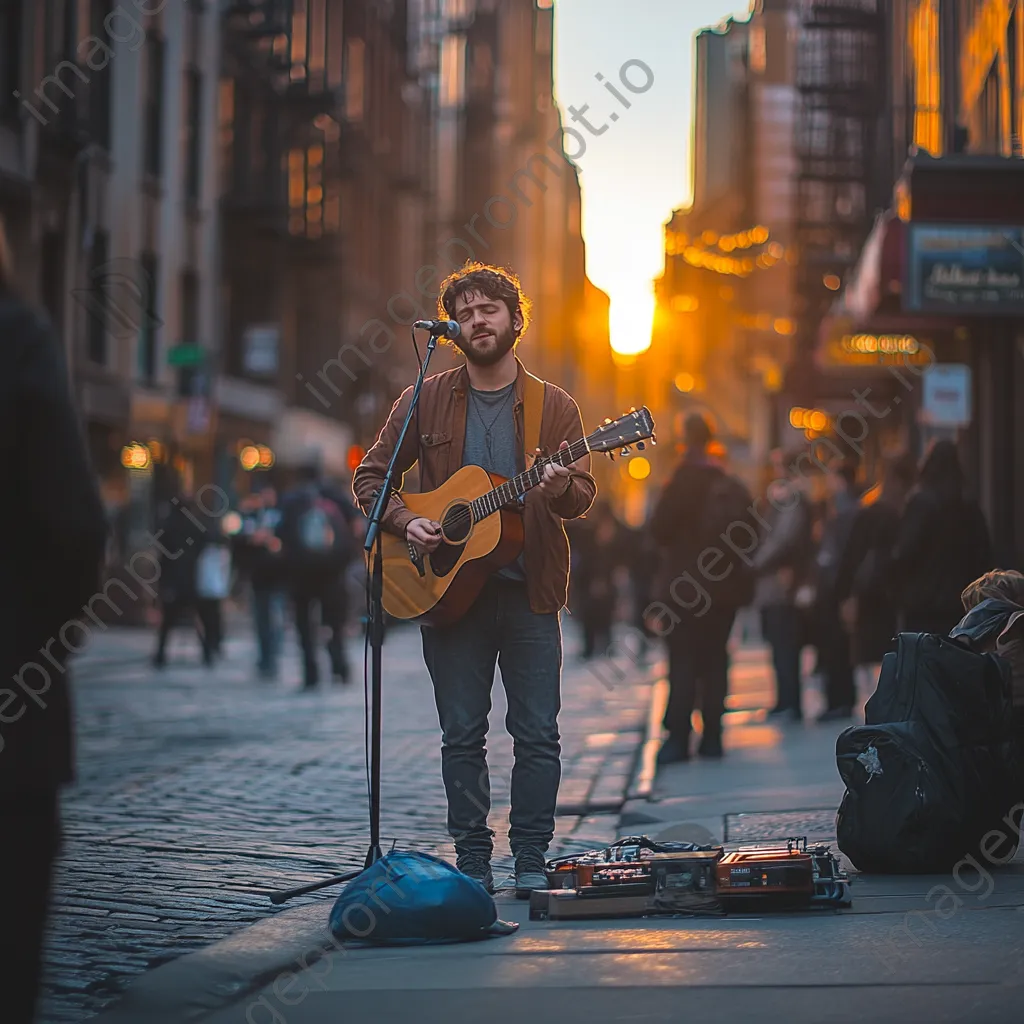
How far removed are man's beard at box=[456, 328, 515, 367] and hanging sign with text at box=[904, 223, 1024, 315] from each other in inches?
385

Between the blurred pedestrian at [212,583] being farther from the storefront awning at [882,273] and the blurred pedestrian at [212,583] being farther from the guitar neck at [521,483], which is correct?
the guitar neck at [521,483]

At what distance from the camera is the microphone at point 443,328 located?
20.4ft

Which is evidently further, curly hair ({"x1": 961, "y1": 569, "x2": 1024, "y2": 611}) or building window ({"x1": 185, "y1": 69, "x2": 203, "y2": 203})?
building window ({"x1": 185, "y1": 69, "x2": 203, "y2": 203})

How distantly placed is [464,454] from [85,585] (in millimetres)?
3187

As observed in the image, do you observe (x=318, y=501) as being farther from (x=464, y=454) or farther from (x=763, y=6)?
(x=763, y=6)

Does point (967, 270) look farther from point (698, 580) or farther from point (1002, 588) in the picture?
point (1002, 588)

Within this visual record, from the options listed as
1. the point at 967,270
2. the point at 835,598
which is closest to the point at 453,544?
the point at 835,598

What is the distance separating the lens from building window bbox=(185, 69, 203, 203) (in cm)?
3569

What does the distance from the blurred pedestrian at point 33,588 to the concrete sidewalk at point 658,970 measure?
1.29 m

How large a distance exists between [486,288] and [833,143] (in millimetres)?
30828

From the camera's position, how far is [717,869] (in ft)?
19.4

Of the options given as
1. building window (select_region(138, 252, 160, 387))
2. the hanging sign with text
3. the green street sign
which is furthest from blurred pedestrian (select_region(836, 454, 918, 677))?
building window (select_region(138, 252, 160, 387))

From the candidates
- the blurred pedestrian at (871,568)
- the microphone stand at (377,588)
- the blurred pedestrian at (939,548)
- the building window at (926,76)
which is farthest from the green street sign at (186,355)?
the microphone stand at (377,588)

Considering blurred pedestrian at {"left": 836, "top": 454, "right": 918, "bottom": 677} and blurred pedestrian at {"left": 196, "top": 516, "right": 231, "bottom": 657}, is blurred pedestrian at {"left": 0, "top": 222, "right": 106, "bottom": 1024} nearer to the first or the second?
blurred pedestrian at {"left": 836, "top": 454, "right": 918, "bottom": 677}
